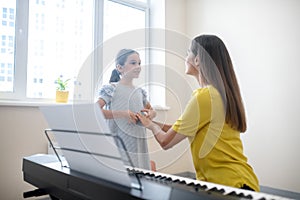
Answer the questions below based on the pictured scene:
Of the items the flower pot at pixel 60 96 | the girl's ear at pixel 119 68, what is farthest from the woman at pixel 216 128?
the flower pot at pixel 60 96

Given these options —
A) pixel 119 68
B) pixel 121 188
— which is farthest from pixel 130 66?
pixel 121 188

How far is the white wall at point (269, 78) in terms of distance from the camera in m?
2.38

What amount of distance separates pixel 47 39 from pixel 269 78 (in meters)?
1.98

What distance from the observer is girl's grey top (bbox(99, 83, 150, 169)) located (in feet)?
5.06

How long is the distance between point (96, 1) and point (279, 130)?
206 centimetres

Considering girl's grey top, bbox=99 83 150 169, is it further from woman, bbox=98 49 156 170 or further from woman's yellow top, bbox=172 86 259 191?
woman's yellow top, bbox=172 86 259 191

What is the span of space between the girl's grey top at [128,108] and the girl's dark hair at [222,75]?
0.52 meters

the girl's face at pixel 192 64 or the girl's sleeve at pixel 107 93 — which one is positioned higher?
the girl's face at pixel 192 64

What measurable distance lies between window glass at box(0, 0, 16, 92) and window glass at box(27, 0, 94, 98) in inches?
5.3

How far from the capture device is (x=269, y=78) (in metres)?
2.55

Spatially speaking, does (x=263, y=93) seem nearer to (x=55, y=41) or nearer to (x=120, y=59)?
(x=120, y=59)

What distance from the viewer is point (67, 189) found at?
901 mm

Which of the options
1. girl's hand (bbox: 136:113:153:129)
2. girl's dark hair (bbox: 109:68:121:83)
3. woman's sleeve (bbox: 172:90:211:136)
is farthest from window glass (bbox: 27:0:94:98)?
woman's sleeve (bbox: 172:90:211:136)

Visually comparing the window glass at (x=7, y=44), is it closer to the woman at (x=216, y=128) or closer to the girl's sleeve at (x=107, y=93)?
the girl's sleeve at (x=107, y=93)
